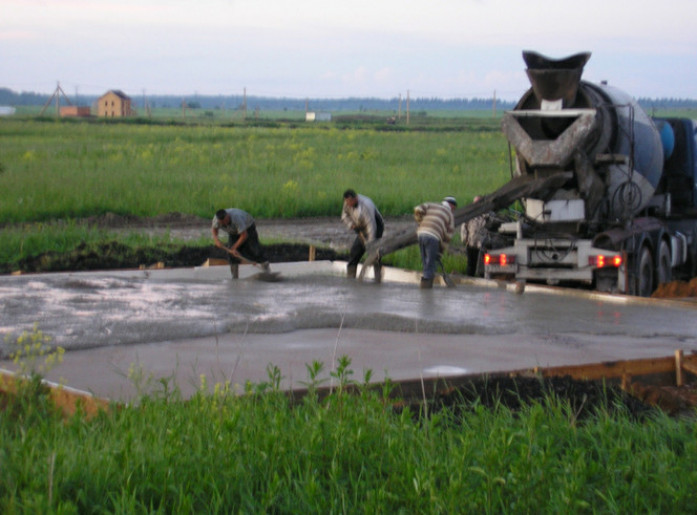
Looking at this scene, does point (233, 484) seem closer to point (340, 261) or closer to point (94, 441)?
point (94, 441)

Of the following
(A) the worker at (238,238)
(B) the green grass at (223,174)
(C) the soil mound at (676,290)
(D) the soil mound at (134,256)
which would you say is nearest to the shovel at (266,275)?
(A) the worker at (238,238)

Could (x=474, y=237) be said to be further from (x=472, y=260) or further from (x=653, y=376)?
(x=653, y=376)

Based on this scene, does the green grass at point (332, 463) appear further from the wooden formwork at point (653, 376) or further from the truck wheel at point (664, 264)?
the truck wheel at point (664, 264)

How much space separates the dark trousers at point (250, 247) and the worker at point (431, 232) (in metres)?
2.87

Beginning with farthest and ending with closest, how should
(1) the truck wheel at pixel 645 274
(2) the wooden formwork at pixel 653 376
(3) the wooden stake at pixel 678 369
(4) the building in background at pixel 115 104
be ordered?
(4) the building in background at pixel 115 104 → (1) the truck wheel at pixel 645 274 → (3) the wooden stake at pixel 678 369 → (2) the wooden formwork at pixel 653 376

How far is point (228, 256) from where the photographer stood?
16609 millimetres

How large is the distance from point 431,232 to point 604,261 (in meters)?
2.24

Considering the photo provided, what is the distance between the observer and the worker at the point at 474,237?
14.7 metres

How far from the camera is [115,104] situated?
13212 cm

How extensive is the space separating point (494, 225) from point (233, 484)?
1047cm

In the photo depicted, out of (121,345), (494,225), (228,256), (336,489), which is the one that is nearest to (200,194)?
(228,256)

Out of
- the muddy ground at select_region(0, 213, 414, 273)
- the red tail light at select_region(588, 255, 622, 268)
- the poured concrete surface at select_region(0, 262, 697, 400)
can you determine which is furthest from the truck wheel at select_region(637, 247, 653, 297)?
the muddy ground at select_region(0, 213, 414, 273)

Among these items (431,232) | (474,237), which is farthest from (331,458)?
(474,237)

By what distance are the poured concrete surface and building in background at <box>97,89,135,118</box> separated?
A: 380 feet
